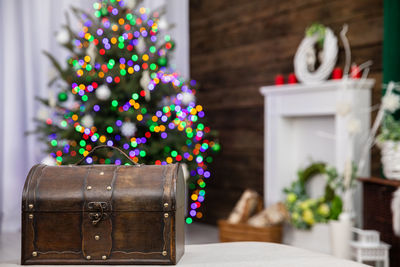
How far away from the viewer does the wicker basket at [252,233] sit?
4.08 metres

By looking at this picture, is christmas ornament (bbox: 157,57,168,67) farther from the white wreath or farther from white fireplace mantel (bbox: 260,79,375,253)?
the white wreath

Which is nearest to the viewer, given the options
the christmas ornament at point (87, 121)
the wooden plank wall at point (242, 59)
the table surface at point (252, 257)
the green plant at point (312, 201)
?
the table surface at point (252, 257)

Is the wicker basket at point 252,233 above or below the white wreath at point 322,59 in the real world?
below

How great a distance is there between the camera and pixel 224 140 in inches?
208

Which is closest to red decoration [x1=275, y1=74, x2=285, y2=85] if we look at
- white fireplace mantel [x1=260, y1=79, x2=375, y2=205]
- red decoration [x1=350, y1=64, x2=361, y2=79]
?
white fireplace mantel [x1=260, y1=79, x2=375, y2=205]

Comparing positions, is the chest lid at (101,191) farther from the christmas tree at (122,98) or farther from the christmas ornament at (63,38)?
the christmas ornament at (63,38)

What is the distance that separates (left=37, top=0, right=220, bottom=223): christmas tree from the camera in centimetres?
402

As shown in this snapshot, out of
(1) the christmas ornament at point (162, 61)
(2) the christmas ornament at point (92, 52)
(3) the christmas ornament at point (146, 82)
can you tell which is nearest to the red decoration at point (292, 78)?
(1) the christmas ornament at point (162, 61)

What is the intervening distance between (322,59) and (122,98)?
5.14 feet

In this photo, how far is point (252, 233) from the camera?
411 centimetres

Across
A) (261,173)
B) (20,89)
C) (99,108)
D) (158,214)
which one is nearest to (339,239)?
(261,173)

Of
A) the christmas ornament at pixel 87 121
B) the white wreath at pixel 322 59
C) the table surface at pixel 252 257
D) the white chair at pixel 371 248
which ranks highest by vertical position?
the white wreath at pixel 322 59

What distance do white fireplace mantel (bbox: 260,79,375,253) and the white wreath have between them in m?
Answer: 0.09

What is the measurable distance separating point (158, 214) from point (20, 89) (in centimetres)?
416
